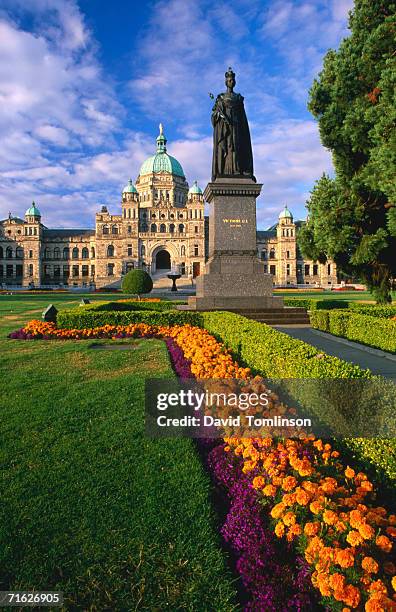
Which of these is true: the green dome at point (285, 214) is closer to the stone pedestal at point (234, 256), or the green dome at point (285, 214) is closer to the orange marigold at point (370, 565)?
the stone pedestal at point (234, 256)

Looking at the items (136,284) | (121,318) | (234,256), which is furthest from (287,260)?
(121,318)

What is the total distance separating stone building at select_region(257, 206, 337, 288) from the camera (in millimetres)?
83875

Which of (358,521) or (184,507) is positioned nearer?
(358,521)

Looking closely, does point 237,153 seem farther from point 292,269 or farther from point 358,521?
point 292,269

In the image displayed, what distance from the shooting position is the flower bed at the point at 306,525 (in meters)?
1.91

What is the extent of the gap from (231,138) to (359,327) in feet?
31.2

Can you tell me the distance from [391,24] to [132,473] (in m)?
13.8

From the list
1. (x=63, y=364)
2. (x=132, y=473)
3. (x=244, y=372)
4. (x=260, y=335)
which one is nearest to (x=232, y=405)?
(x=244, y=372)

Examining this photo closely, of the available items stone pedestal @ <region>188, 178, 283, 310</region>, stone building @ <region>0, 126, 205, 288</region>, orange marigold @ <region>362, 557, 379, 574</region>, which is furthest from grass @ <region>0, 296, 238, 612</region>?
stone building @ <region>0, 126, 205, 288</region>

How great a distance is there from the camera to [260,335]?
261 inches

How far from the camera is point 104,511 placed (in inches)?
123

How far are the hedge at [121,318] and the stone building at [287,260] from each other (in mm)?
72917

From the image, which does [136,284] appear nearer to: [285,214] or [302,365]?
[302,365]

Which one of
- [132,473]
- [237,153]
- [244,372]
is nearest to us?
[132,473]
